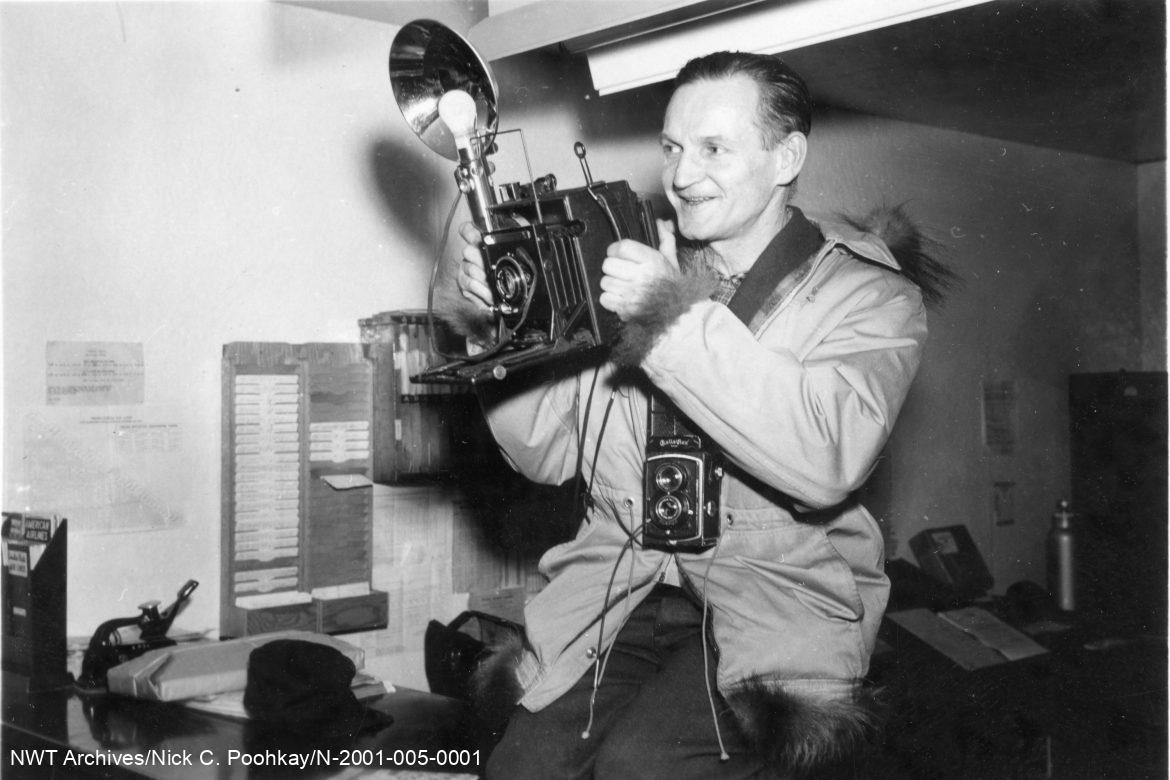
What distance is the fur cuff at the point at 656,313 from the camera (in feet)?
4.38

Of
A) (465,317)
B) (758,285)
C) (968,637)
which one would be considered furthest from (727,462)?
(968,637)

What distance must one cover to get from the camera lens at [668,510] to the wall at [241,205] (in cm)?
136

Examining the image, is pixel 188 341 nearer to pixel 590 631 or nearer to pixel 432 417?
pixel 432 417

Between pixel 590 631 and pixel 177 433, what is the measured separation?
1.30m

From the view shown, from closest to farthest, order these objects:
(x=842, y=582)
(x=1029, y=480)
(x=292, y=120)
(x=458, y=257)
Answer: (x=842, y=582) < (x=292, y=120) < (x=458, y=257) < (x=1029, y=480)

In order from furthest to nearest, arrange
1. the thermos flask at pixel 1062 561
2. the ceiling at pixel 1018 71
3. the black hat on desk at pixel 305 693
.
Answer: the thermos flask at pixel 1062 561
the ceiling at pixel 1018 71
the black hat on desk at pixel 305 693

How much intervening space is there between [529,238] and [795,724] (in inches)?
29.2

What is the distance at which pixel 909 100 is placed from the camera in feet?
10.7

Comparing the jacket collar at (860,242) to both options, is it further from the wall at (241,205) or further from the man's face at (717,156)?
the wall at (241,205)

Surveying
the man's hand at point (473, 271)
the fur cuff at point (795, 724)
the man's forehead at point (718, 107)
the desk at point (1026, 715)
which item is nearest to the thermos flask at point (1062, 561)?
the desk at point (1026, 715)

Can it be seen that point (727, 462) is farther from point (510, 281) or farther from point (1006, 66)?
point (1006, 66)

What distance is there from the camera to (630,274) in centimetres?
137

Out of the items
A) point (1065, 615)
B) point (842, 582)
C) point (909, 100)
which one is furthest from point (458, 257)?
point (1065, 615)

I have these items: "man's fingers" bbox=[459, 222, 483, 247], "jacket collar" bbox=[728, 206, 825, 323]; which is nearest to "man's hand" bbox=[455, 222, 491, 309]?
"man's fingers" bbox=[459, 222, 483, 247]
